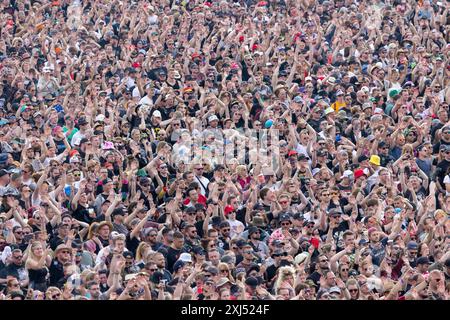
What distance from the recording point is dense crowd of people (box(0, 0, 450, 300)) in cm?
1758

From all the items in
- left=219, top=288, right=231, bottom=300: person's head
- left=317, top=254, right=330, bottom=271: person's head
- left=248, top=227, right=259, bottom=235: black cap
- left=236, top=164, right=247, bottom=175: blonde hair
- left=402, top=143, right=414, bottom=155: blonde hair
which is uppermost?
left=402, top=143, right=414, bottom=155: blonde hair

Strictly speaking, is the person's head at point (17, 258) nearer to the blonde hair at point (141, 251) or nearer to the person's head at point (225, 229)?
the blonde hair at point (141, 251)

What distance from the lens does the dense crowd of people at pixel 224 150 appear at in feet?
57.7

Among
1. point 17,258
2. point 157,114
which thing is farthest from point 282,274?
point 157,114

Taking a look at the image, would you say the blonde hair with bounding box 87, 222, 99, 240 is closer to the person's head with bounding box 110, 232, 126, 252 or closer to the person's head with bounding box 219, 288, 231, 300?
the person's head with bounding box 110, 232, 126, 252

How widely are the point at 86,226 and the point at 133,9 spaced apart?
10186mm

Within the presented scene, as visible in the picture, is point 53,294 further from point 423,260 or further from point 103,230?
point 423,260

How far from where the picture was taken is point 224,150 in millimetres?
21734

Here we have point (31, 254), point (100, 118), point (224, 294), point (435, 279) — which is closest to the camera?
point (224, 294)

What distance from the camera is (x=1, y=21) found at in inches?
1099

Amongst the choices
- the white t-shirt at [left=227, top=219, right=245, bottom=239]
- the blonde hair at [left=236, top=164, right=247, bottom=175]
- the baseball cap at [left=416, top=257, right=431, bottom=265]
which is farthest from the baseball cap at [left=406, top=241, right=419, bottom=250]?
the blonde hair at [left=236, top=164, right=247, bottom=175]

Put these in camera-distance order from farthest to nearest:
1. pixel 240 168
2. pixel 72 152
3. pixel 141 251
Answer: pixel 72 152
pixel 240 168
pixel 141 251

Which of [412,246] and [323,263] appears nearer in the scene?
[323,263]
